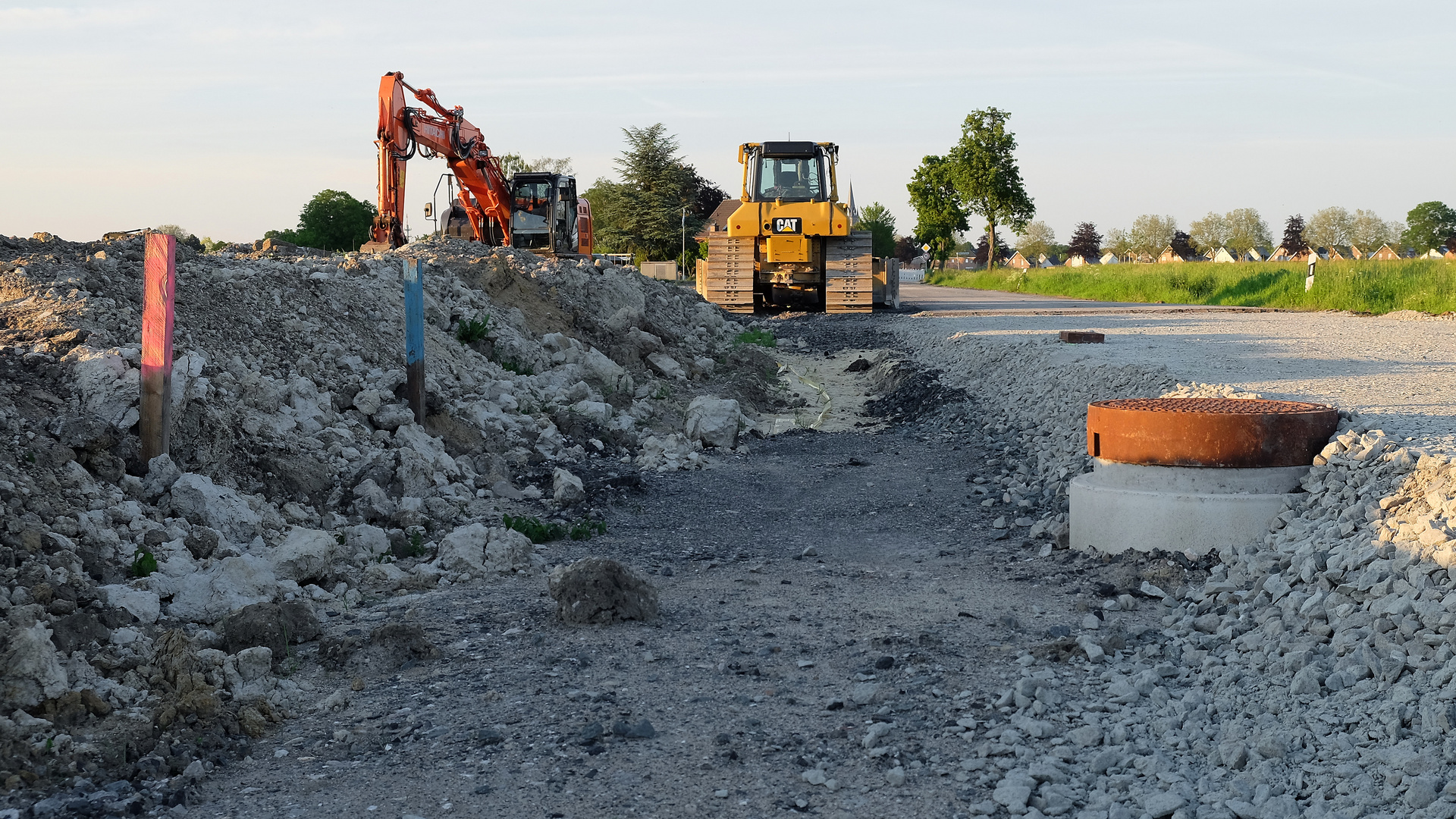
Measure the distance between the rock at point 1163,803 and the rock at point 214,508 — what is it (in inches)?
183

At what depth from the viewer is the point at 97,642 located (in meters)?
4.41

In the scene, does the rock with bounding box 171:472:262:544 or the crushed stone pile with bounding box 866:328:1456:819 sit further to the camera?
the rock with bounding box 171:472:262:544

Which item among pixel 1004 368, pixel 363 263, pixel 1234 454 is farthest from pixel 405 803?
pixel 1004 368

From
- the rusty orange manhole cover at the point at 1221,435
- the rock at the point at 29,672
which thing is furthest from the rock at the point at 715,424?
the rock at the point at 29,672

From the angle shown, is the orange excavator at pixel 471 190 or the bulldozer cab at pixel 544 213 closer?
the orange excavator at pixel 471 190

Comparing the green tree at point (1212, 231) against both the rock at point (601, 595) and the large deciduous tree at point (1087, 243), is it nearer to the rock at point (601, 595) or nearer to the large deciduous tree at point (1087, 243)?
the large deciduous tree at point (1087, 243)

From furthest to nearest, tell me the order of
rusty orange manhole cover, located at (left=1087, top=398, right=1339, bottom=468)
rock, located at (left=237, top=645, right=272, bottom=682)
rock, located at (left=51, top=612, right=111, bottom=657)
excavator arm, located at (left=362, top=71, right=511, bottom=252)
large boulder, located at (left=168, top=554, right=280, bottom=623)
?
excavator arm, located at (left=362, top=71, right=511, bottom=252), rusty orange manhole cover, located at (left=1087, top=398, right=1339, bottom=468), large boulder, located at (left=168, top=554, right=280, bottom=623), rock, located at (left=237, top=645, right=272, bottom=682), rock, located at (left=51, top=612, right=111, bottom=657)

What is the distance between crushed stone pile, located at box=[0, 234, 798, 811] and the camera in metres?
4.14

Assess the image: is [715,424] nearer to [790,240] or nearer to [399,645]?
[399,645]

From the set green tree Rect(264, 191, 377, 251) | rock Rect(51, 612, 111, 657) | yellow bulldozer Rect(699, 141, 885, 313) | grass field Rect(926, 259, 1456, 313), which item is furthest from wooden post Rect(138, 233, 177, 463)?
green tree Rect(264, 191, 377, 251)

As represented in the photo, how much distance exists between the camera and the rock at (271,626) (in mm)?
4777

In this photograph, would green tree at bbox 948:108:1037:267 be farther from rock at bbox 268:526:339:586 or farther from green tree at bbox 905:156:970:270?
rock at bbox 268:526:339:586

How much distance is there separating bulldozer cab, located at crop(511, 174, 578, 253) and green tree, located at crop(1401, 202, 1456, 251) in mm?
101753

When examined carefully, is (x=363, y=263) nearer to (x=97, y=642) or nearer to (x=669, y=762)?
(x=97, y=642)
